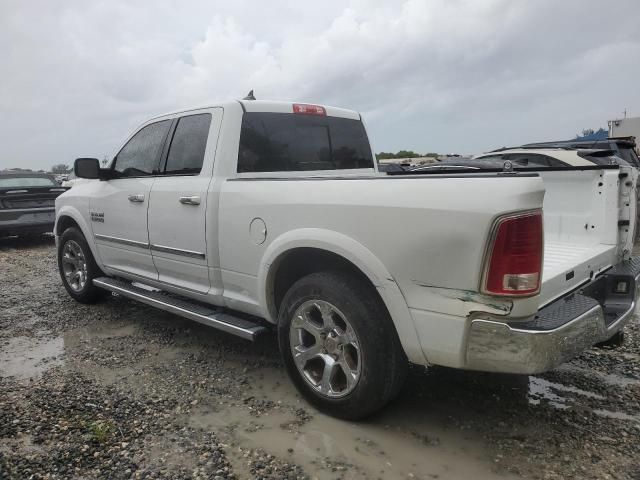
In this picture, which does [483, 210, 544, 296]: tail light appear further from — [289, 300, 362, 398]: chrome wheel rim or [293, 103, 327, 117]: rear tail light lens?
[293, 103, 327, 117]: rear tail light lens

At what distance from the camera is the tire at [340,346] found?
9.02ft

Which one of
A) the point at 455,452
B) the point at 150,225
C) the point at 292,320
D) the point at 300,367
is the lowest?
the point at 455,452

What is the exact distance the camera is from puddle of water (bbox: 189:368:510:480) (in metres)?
2.58

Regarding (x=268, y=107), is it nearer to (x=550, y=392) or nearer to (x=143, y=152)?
(x=143, y=152)

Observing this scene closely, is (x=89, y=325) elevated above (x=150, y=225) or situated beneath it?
situated beneath

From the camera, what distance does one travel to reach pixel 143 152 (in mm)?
4508

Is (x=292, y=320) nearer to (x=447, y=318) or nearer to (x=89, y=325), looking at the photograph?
(x=447, y=318)

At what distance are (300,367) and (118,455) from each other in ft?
3.66

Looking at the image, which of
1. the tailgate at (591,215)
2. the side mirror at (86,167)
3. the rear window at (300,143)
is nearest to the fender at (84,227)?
the side mirror at (86,167)

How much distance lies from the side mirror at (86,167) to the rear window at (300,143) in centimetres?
181

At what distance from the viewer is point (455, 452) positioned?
2734mm

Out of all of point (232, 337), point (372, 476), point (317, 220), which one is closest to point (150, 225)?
point (232, 337)

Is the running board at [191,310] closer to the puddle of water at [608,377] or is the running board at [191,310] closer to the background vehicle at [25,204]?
the puddle of water at [608,377]

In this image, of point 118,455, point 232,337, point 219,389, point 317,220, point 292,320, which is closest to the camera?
point 118,455
